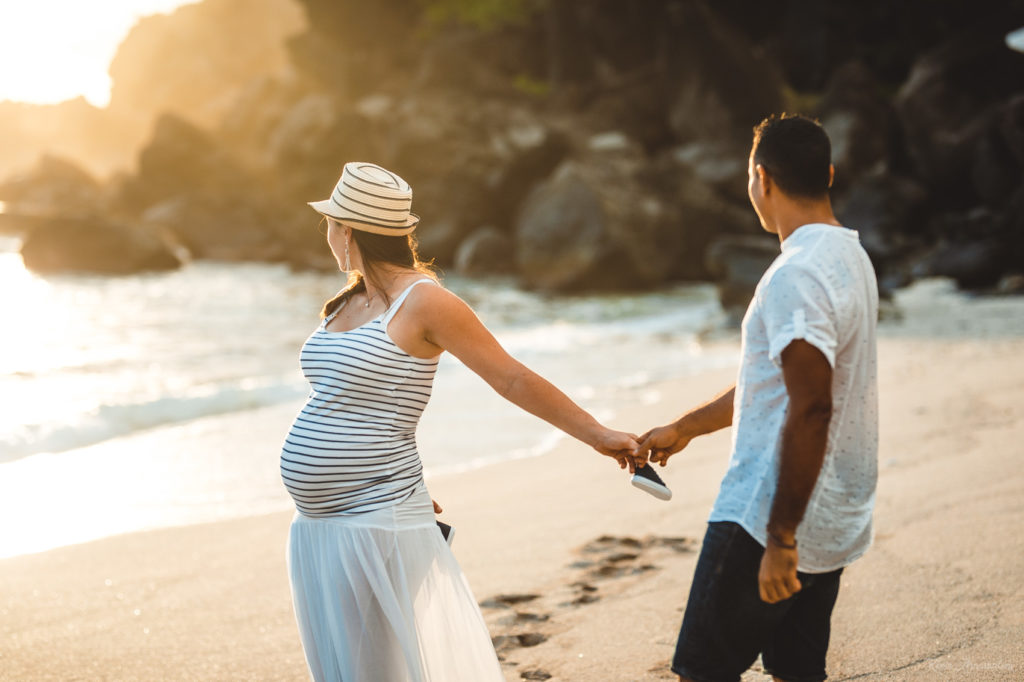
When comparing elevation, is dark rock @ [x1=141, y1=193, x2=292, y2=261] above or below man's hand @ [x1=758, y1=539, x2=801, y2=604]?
above

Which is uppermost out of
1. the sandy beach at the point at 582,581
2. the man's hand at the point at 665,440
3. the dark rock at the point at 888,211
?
the dark rock at the point at 888,211

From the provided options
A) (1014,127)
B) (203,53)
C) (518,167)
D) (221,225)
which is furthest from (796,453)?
(203,53)

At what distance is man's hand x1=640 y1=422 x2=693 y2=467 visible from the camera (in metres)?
2.61

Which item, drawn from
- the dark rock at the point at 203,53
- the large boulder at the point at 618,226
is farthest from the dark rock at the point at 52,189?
the dark rock at the point at 203,53

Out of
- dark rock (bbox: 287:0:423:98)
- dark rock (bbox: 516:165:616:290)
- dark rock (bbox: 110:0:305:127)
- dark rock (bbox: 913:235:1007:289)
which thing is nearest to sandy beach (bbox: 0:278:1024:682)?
dark rock (bbox: 913:235:1007:289)

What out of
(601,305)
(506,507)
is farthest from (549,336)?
(506,507)

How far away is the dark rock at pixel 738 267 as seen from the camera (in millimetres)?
15188

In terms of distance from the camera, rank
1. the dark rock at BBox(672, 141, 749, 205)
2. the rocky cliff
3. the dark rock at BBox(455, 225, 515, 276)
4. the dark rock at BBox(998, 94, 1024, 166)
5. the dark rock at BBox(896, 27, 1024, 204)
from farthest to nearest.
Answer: the dark rock at BBox(672, 141, 749, 205)
the dark rock at BBox(455, 225, 515, 276)
the rocky cliff
the dark rock at BBox(896, 27, 1024, 204)
the dark rock at BBox(998, 94, 1024, 166)

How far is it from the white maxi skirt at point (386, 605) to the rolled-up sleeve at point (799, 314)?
106cm

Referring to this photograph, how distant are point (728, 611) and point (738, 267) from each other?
14.0 m

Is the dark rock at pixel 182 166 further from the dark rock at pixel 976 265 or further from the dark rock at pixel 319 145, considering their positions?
the dark rock at pixel 976 265

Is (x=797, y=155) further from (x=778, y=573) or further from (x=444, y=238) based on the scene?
(x=444, y=238)

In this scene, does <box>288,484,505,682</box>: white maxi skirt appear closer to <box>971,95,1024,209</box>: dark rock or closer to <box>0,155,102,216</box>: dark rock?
<box>971,95,1024,209</box>: dark rock

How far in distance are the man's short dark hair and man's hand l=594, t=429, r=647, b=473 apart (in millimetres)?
839
